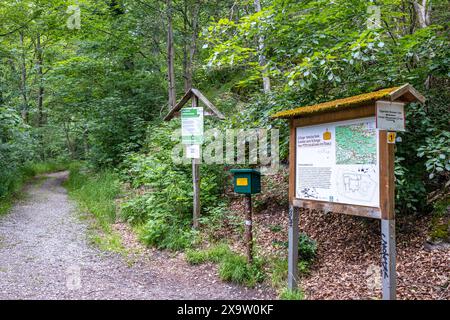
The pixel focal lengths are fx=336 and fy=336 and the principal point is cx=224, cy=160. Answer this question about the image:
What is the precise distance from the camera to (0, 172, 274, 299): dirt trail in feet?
14.7

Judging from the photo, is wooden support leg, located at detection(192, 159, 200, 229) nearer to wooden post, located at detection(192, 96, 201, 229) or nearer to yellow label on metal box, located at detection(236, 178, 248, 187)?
wooden post, located at detection(192, 96, 201, 229)

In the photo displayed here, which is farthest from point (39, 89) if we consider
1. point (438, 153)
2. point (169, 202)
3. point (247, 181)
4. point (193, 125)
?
point (438, 153)

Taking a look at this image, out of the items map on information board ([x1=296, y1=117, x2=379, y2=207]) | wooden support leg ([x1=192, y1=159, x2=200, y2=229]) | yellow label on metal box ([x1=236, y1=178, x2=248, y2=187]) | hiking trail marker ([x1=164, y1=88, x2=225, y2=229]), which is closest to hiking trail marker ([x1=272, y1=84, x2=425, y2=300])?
map on information board ([x1=296, y1=117, x2=379, y2=207])

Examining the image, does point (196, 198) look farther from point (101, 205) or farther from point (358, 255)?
point (101, 205)

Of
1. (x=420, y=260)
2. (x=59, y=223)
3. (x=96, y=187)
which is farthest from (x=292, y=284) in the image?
(x=96, y=187)

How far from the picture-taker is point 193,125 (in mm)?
6641

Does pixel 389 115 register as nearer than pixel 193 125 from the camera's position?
Yes

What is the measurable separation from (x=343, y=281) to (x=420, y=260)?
105cm

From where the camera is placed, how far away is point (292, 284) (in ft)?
13.8

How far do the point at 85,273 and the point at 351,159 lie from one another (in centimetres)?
422

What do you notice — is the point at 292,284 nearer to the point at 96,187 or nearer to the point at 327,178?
the point at 327,178

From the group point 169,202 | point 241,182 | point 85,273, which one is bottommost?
point 85,273

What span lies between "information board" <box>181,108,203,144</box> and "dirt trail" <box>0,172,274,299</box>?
225 cm

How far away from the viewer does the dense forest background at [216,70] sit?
4684 millimetres
